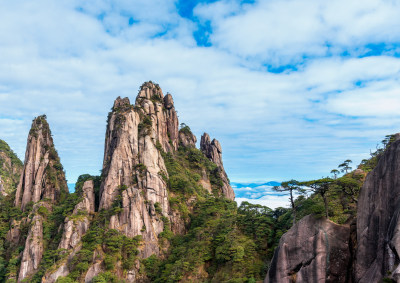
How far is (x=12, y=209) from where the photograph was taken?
72.4 m

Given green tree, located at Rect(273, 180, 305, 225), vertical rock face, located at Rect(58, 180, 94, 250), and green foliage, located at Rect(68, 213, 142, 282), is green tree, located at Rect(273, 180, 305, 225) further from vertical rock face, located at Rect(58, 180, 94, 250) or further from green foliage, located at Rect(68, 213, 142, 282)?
vertical rock face, located at Rect(58, 180, 94, 250)

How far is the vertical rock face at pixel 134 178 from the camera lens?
60.7m

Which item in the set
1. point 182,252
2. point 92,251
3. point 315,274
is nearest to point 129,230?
point 92,251

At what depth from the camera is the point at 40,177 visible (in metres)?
75.7

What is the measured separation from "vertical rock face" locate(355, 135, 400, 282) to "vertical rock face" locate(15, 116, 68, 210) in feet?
249

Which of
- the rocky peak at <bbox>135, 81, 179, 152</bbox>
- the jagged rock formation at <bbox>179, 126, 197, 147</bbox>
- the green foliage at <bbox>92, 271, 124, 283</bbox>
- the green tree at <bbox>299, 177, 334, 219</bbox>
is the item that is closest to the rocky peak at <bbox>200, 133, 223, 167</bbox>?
the jagged rock formation at <bbox>179, 126, 197, 147</bbox>

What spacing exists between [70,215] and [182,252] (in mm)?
27197

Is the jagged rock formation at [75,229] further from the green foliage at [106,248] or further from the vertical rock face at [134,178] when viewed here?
the vertical rock face at [134,178]

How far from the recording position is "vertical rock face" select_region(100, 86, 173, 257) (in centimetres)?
6066

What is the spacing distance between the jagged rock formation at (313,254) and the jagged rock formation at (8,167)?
129370mm

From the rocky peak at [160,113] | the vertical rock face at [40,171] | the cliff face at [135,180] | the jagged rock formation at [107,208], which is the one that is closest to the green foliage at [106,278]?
the jagged rock formation at [107,208]

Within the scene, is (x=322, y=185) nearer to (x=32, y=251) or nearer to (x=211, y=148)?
(x=32, y=251)

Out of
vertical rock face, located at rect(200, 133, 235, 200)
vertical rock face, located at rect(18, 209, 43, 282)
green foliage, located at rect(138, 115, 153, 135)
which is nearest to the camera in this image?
vertical rock face, located at rect(18, 209, 43, 282)

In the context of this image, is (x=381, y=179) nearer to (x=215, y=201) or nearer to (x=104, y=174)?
(x=215, y=201)
